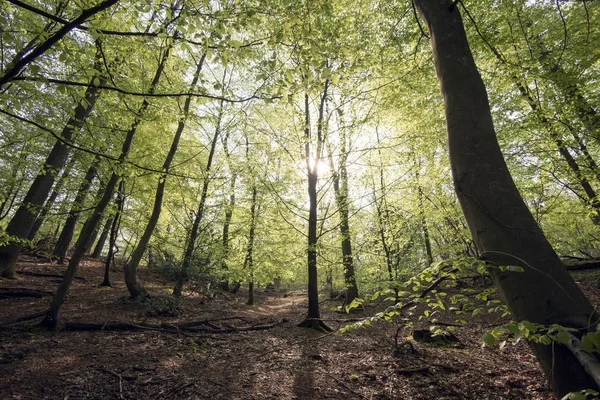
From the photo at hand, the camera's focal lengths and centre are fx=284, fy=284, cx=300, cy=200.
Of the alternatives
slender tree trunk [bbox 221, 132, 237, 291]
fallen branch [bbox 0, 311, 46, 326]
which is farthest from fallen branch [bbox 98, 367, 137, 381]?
slender tree trunk [bbox 221, 132, 237, 291]

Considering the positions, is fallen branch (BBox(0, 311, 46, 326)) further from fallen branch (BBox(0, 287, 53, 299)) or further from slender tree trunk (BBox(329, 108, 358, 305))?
slender tree trunk (BBox(329, 108, 358, 305))

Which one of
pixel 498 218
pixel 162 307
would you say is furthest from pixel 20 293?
pixel 498 218

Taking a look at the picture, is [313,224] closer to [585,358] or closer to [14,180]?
[585,358]

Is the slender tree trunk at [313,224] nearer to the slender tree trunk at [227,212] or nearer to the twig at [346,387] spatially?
the slender tree trunk at [227,212]

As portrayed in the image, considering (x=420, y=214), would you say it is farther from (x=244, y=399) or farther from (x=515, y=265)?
(x=515, y=265)

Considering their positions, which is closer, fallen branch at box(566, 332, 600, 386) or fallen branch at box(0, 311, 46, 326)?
fallen branch at box(566, 332, 600, 386)

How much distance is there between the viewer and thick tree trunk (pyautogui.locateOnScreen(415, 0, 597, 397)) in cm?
147

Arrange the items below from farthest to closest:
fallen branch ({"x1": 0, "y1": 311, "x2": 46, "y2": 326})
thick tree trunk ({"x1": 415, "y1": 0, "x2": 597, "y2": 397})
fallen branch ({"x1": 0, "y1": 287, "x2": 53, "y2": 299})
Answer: fallen branch ({"x1": 0, "y1": 287, "x2": 53, "y2": 299}) < fallen branch ({"x1": 0, "y1": 311, "x2": 46, "y2": 326}) < thick tree trunk ({"x1": 415, "y1": 0, "x2": 597, "y2": 397})

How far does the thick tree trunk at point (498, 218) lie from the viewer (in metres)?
1.47

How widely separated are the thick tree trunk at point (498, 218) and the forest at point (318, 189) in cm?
1

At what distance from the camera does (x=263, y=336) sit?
7805mm

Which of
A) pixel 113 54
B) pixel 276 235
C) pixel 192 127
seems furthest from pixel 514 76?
pixel 192 127

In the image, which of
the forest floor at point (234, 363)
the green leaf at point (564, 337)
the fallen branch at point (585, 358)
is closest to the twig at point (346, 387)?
the forest floor at point (234, 363)

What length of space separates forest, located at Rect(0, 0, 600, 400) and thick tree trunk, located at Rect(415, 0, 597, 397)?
0.04 feet
